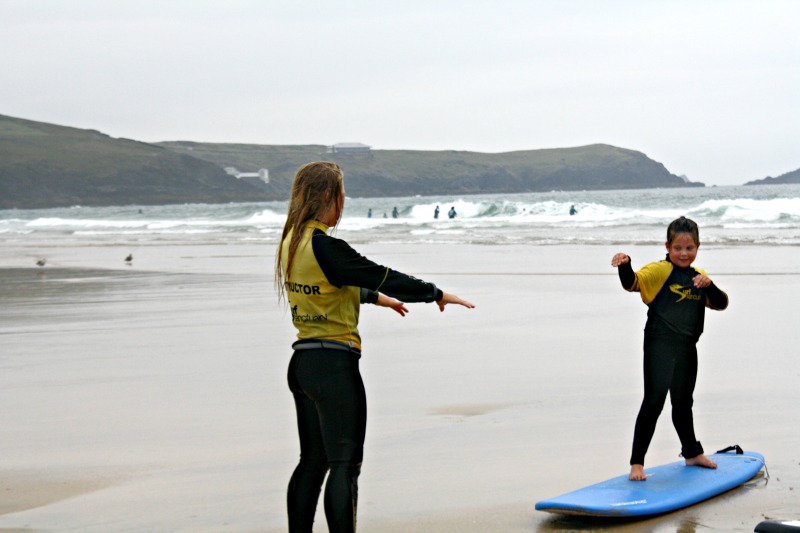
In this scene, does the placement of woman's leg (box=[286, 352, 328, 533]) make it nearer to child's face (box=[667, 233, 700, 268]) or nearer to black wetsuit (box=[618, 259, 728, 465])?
black wetsuit (box=[618, 259, 728, 465])

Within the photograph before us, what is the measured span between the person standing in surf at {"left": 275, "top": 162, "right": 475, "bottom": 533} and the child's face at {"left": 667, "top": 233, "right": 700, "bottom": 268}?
1459mm

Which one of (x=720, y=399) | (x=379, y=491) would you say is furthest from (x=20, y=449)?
(x=720, y=399)

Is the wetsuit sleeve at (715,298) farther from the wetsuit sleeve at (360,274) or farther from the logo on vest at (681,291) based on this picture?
the wetsuit sleeve at (360,274)

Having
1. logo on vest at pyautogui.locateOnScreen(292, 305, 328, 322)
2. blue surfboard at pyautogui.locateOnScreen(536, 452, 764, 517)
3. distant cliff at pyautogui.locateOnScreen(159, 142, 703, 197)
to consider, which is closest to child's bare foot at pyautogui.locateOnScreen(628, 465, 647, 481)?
blue surfboard at pyautogui.locateOnScreen(536, 452, 764, 517)

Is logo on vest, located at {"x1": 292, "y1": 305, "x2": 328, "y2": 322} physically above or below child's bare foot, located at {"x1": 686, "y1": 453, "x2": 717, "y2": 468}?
above

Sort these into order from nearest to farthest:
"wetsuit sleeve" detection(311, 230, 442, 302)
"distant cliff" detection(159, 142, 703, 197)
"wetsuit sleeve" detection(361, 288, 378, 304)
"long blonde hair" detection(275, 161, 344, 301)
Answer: "wetsuit sleeve" detection(311, 230, 442, 302) → "long blonde hair" detection(275, 161, 344, 301) → "wetsuit sleeve" detection(361, 288, 378, 304) → "distant cliff" detection(159, 142, 703, 197)

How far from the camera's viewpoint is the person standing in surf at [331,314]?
366 centimetres

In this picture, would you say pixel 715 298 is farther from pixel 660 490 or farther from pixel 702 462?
pixel 660 490

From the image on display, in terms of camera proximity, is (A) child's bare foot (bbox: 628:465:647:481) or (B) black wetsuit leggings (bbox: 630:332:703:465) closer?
(A) child's bare foot (bbox: 628:465:647:481)

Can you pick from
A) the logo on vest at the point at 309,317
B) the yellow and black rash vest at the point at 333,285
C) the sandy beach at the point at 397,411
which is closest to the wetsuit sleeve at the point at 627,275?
the sandy beach at the point at 397,411

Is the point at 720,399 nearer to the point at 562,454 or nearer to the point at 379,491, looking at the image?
the point at 562,454

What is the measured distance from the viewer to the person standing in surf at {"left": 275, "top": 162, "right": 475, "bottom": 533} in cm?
366

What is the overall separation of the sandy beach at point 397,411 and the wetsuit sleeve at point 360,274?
3.56 feet

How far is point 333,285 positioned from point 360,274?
0.12 meters
